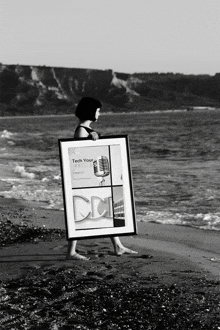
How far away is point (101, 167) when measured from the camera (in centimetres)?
750

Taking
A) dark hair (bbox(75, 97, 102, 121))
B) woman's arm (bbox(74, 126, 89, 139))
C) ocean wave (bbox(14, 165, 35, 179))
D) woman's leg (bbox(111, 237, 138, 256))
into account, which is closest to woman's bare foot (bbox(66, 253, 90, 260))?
woman's leg (bbox(111, 237, 138, 256))

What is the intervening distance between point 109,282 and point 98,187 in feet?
4.27

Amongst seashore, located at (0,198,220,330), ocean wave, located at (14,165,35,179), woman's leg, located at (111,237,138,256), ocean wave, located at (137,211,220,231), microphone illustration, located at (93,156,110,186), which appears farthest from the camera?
ocean wave, located at (14,165,35,179)

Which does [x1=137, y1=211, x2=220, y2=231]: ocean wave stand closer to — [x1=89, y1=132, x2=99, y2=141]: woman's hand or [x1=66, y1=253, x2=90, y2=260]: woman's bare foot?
[x1=66, y1=253, x2=90, y2=260]: woman's bare foot

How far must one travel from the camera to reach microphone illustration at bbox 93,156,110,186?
7.48 meters

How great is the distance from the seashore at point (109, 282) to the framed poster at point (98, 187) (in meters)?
0.38

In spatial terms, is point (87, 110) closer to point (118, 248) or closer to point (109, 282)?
point (118, 248)

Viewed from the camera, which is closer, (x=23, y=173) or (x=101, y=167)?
(x=101, y=167)

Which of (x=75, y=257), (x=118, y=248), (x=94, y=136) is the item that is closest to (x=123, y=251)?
(x=118, y=248)

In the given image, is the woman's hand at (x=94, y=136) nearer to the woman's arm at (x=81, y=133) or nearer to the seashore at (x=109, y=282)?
the woman's arm at (x=81, y=133)

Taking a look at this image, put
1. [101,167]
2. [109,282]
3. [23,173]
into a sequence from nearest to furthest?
[109,282], [101,167], [23,173]

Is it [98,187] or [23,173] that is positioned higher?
[23,173]

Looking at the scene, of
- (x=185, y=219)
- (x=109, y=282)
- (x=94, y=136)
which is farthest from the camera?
(x=185, y=219)

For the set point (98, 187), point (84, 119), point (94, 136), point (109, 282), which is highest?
point (84, 119)
